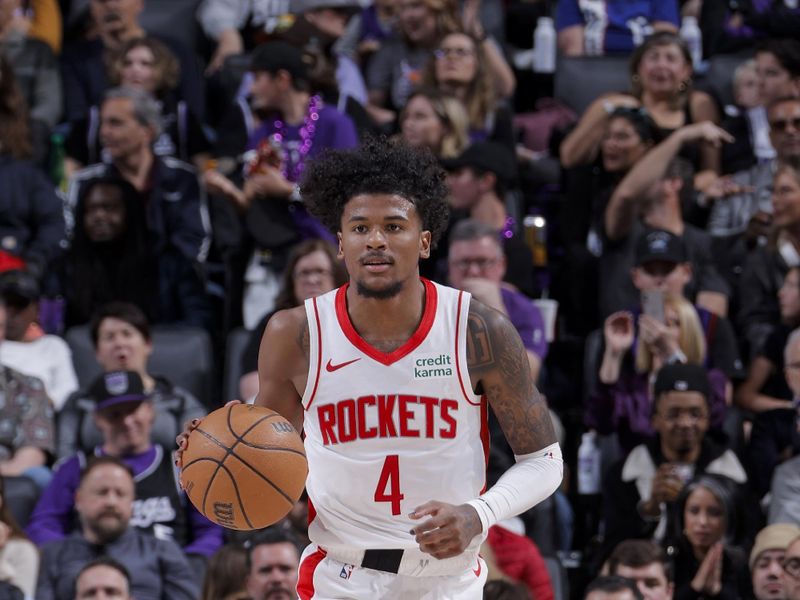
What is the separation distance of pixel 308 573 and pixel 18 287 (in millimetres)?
3988

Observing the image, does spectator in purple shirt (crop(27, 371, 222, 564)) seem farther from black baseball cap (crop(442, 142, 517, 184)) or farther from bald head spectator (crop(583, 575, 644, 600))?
black baseball cap (crop(442, 142, 517, 184))

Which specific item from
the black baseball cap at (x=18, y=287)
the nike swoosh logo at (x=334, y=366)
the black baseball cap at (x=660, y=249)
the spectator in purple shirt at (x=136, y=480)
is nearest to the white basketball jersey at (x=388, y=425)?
the nike swoosh logo at (x=334, y=366)

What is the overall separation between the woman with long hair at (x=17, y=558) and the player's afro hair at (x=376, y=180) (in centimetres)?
289

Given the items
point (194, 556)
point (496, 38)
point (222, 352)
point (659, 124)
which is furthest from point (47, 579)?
point (496, 38)

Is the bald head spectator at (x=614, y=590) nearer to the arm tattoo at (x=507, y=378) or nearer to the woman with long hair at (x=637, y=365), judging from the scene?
the woman with long hair at (x=637, y=365)

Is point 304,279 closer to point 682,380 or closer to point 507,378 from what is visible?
point 682,380

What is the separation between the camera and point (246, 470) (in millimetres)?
4660

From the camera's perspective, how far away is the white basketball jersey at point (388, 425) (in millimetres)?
4801

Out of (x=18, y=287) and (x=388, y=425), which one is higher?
(x=18, y=287)

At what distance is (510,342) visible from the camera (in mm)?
4875

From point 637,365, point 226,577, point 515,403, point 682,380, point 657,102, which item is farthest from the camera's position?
point 657,102

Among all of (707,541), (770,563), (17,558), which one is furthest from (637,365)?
(17,558)

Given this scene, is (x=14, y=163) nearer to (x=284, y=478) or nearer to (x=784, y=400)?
(x=784, y=400)

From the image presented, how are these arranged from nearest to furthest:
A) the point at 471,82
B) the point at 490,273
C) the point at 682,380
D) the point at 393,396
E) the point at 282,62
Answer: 1. the point at 393,396
2. the point at 682,380
3. the point at 490,273
4. the point at 282,62
5. the point at 471,82
